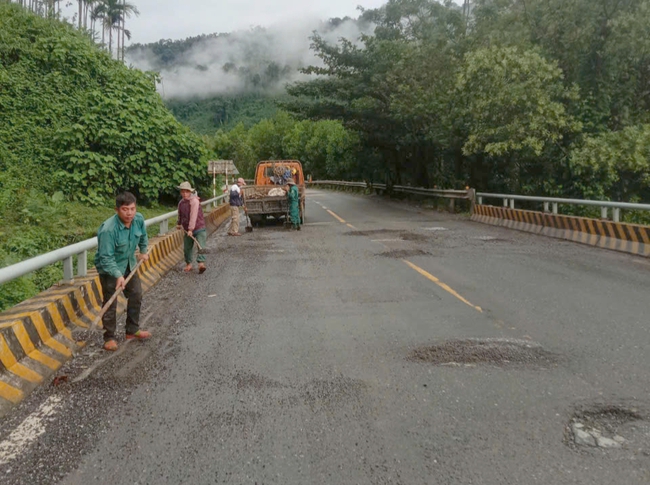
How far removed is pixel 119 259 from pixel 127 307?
0.52 m

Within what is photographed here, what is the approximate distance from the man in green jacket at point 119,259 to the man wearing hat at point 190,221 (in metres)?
4.82

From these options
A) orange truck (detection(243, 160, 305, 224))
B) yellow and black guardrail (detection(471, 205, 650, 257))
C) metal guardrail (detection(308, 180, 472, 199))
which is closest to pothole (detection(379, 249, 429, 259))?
yellow and black guardrail (detection(471, 205, 650, 257))

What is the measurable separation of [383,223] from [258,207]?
4.31m

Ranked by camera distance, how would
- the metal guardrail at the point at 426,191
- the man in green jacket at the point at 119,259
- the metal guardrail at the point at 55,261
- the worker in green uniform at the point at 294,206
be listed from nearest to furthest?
the metal guardrail at the point at 55,261
the man in green jacket at the point at 119,259
the worker in green uniform at the point at 294,206
the metal guardrail at the point at 426,191

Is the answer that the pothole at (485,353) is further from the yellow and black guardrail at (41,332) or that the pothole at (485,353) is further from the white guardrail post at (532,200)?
the white guardrail post at (532,200)

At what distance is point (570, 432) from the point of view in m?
4.11

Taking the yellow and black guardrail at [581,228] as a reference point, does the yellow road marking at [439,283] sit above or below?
below

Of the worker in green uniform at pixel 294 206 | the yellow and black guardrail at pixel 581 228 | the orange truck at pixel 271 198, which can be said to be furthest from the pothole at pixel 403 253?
the orange truck at pixel 271 198

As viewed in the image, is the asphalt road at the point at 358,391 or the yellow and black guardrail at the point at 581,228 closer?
the asphalt road at the point at 358,391

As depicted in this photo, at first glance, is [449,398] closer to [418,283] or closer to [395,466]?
[395,466]

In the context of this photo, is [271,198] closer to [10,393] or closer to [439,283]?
[439,283]

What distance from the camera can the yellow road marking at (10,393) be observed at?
4.80 meters

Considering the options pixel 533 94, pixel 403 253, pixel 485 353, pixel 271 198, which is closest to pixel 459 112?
pixel 533 94

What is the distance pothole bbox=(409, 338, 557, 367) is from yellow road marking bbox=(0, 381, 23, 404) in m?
3.31
